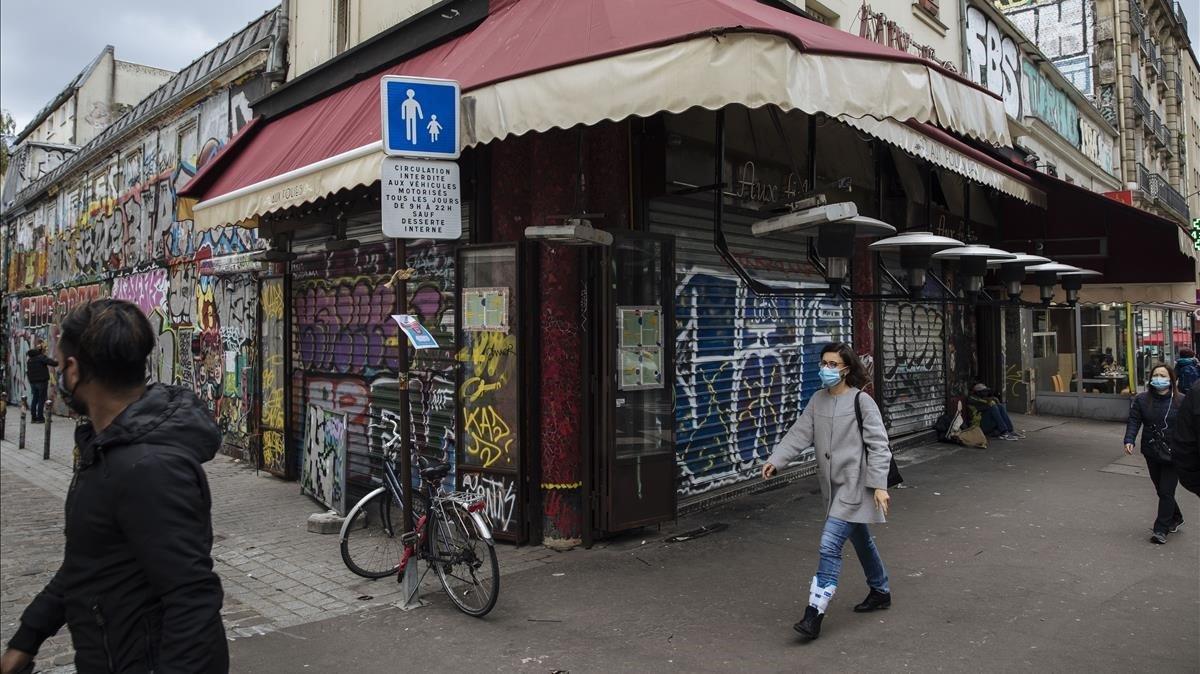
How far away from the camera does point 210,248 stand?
40.6 ft

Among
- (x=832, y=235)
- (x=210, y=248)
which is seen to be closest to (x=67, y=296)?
(x=210, y=248)

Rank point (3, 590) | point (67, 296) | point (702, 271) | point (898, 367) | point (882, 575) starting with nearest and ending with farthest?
point (882, 575) → point (3, 590) → point (702, 271) → point (898, 367) → point (67, 296)

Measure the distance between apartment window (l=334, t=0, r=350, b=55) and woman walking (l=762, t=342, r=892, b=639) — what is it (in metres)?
7.75

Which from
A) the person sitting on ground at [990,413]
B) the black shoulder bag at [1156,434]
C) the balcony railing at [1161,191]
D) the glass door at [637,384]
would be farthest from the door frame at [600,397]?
the balcony railing at [1161,191]

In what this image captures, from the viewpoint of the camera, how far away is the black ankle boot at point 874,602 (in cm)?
514

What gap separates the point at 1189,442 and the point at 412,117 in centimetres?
508

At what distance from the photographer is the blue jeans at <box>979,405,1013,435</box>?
13.5m

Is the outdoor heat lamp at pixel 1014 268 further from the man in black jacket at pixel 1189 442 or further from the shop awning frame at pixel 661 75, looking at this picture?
the man in black jacket at pixel 1189 442

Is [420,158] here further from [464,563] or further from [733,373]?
[733,373]

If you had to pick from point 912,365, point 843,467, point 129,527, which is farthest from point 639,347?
point 912,365

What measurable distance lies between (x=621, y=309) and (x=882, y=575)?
293 centimetres

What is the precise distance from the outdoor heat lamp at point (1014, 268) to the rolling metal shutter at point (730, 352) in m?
2.44

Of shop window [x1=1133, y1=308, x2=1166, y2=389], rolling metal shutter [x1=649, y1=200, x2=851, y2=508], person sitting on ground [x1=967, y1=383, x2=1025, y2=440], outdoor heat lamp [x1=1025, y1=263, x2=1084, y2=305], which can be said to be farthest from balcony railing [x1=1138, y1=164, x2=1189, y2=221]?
rolling metal shutter [x1=649, y1=200, x2=851, y2=508]

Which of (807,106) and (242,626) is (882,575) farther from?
(242,626)
